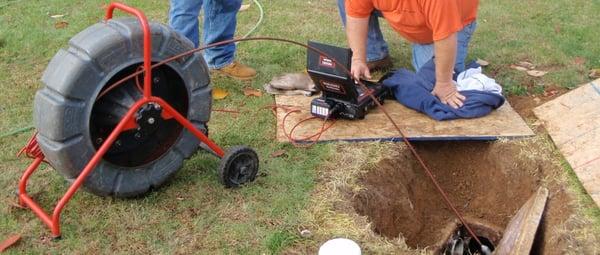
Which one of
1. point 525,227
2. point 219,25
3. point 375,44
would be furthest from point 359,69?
point 525,227

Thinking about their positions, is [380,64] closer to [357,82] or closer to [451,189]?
[357,82]

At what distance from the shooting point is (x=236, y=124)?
401cm

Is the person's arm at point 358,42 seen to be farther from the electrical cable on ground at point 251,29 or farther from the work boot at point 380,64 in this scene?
the electrical cable on ground at point 251,29

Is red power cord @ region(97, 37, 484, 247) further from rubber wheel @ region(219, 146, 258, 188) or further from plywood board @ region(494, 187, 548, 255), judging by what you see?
rubber wheel @ region(219, 146, 258, 188)

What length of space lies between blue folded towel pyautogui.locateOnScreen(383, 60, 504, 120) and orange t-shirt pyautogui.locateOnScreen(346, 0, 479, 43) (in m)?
0.32

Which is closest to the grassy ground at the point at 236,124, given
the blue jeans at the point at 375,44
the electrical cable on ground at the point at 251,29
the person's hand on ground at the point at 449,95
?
the electrical cable on ground at the point at 251,29

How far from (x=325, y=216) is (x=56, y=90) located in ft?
4.57

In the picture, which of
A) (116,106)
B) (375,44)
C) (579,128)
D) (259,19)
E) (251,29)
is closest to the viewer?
(116,106)

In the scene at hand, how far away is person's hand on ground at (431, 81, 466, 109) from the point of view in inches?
159

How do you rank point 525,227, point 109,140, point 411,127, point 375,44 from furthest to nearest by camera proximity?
point 375,44 < point 411,127 < point 525,227 < point 109,140

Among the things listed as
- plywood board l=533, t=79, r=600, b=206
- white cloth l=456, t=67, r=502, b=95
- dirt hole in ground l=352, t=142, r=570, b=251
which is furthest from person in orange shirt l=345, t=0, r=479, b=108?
plywood board l=533, t=79, r=600, b=206

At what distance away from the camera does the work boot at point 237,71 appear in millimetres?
4688

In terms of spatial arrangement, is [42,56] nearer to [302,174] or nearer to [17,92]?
[17,92]

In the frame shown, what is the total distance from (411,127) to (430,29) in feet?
2.37
